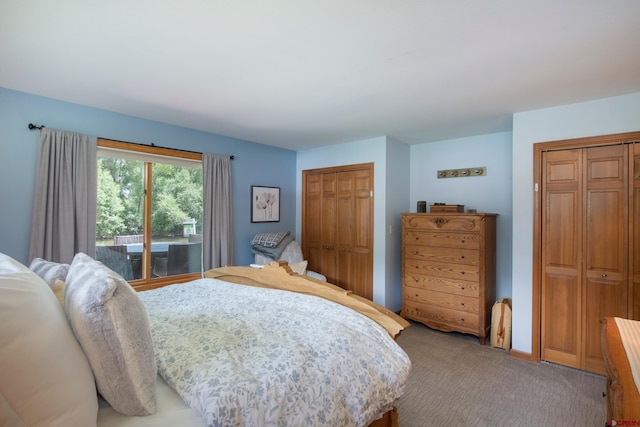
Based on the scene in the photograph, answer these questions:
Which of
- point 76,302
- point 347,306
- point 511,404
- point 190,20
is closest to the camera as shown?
point 76,302

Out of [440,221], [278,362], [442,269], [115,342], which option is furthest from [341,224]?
[115,342]

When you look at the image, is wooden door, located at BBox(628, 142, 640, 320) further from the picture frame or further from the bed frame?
the picture frame

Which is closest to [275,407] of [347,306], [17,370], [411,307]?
[17,370]

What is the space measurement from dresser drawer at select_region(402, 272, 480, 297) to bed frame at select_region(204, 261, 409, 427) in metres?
1.91

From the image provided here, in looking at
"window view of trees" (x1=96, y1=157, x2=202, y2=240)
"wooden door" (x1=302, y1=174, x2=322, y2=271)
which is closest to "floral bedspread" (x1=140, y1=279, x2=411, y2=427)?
"window view of trees" (x1=96, y1=157, x2=202, y2=240)

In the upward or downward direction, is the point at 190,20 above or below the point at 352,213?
above

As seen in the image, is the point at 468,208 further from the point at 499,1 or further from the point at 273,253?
the point at 499,1

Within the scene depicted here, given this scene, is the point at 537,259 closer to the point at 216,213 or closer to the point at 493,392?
the point at 493,392

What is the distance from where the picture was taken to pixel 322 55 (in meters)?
1.98

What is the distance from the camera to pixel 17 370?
720 millimetres

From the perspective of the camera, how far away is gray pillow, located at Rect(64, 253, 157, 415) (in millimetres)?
948

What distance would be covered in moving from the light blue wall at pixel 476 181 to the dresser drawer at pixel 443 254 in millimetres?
709

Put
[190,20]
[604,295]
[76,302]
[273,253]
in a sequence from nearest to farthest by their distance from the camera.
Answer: [76,302], [190,20], [604,295], [273,253]

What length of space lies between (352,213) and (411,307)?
4.87 ft
